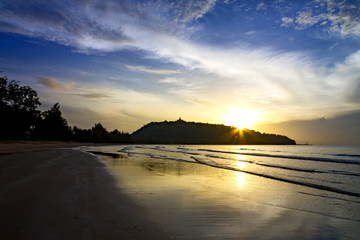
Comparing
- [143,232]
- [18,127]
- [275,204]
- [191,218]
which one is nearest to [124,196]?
[191,218]

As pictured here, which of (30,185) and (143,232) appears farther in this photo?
(30,185)

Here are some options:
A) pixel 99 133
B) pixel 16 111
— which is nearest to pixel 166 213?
pixel 16 111

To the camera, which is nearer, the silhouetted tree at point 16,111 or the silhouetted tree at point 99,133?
the silhouetted tree at point 16,111

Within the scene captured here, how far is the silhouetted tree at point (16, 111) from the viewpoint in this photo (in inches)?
2242

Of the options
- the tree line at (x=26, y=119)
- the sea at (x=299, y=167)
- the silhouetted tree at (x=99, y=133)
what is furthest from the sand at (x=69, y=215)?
the silhouetted tree at (x=99, y=133)

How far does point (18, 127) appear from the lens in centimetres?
6069

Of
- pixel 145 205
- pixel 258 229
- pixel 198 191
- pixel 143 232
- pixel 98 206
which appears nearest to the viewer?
pixel 143 232

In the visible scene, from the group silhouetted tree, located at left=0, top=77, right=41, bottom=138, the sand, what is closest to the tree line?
silhouetted tree, located at left=0, top=77, right=41, bottom=138

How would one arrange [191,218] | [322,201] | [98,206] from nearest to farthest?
[191,218] < [98,206] < [322,201]

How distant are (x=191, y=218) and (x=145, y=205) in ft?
4.94

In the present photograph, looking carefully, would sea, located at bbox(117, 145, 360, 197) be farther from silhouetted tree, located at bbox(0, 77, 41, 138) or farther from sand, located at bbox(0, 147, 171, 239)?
silhouetted tree, located at bbox(0, 77, 41, 138)

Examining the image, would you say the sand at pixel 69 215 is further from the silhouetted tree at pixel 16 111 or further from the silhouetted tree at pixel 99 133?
the silhouetted tree at pixel 99 133

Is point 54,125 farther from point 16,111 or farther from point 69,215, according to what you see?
point 69,215

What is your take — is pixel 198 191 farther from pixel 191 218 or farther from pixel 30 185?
pixel 30 185
